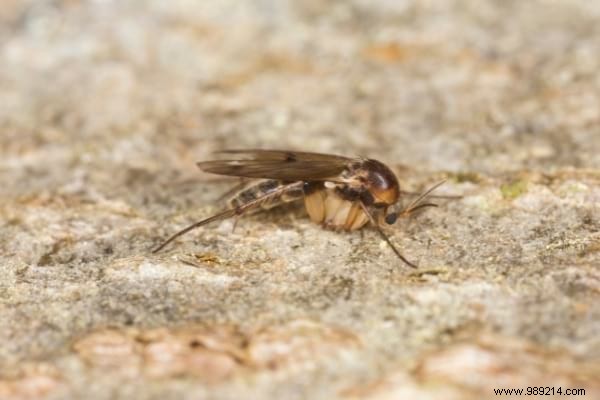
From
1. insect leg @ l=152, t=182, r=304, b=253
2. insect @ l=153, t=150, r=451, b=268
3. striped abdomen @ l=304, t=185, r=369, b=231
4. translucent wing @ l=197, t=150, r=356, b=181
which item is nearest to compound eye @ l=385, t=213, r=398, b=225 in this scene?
insect @ l=153, t=150, r=451, b=268

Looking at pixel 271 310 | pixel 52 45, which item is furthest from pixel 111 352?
pixel 52 45

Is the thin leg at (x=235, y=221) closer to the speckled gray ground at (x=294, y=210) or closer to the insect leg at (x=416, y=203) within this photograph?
the speckled gray ground at (x=294, y=210)

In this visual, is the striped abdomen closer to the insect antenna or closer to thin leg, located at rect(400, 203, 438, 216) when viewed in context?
the insect antenna

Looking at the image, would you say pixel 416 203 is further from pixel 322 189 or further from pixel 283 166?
pixel 283 166

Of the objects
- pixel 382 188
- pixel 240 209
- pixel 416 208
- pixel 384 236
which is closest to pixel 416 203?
pixel 416 208

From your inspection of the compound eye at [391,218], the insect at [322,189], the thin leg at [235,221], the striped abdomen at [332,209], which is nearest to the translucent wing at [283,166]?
the insect at [322,189]

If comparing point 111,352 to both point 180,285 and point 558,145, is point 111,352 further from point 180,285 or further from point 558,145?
point 558,145

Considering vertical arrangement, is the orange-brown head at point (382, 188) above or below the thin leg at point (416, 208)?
above
